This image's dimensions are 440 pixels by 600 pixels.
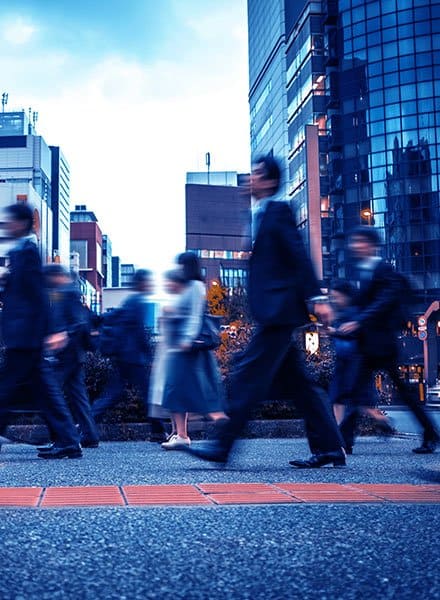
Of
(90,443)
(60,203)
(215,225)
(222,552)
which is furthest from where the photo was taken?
(60,203)

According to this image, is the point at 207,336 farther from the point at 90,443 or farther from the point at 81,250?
the point at 81,250

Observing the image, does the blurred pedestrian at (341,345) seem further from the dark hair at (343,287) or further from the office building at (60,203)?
the office building at (60,203)

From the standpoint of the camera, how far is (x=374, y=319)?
6707mm

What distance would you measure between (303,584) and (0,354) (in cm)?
859

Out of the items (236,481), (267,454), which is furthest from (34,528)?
(267,454)

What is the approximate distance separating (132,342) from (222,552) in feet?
19.7

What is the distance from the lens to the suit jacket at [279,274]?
16.8 ft

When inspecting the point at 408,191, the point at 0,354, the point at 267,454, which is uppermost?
the point at 408,191

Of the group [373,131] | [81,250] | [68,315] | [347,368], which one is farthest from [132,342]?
[81,250]

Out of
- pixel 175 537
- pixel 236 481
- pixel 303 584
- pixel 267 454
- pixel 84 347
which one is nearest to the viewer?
pixel 303 584

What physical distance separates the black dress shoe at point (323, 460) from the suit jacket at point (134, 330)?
10.3 feet

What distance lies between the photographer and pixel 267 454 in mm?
7578

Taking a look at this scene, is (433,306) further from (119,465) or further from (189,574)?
(189,574)

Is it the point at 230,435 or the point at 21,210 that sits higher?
the point at 21,210
